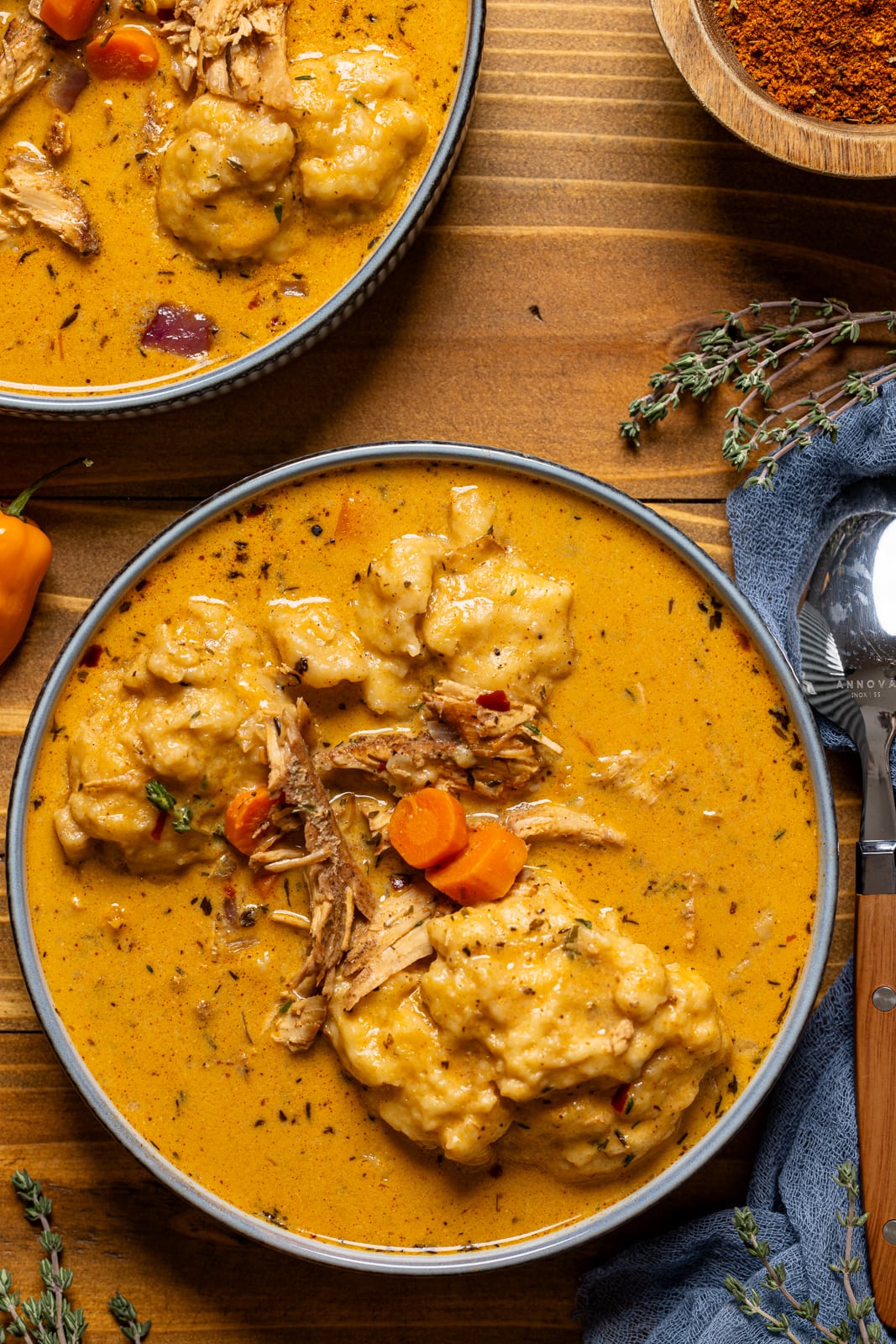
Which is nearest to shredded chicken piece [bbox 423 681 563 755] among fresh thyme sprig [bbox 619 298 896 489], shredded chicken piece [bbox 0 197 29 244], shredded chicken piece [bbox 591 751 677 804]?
shredded chicken piece [bbox 591 751 677 804]

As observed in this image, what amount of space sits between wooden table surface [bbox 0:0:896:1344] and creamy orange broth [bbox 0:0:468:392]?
0.25 meters

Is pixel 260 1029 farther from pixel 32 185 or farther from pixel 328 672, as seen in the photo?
pixel 32 185

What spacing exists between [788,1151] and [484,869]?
1.07 metres

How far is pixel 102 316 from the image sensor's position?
8.48ft

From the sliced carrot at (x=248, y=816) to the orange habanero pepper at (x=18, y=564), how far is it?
746mm

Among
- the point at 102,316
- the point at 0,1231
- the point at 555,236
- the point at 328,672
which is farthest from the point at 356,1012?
the point at 555,236

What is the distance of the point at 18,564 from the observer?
106 inches

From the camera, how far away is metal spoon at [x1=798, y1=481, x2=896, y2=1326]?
256cm

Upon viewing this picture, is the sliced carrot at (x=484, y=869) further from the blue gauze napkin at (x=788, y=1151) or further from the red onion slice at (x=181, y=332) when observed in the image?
the red onion slice at (x=181, y=332)

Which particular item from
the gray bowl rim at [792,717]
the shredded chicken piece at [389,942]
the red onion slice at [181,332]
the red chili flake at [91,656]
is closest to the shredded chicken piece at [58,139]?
the red onion slice at [181,332]

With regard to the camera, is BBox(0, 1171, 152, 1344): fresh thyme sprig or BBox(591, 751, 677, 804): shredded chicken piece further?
BBox(0, 1171, 152, 1344): fresh thyme sprig

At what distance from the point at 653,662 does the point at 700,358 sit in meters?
0.75

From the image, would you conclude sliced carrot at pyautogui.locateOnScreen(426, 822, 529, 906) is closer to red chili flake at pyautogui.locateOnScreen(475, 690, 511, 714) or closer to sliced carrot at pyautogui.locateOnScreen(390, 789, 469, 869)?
sliced carrot at pyautogui.locateOnScreen(390, 789, 469, 869)

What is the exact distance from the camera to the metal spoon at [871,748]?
101 inches
